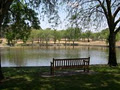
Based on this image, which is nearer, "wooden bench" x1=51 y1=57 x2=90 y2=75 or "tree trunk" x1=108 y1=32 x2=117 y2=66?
"wooden bench" x1=51 y1=57 x2=90 y2=75

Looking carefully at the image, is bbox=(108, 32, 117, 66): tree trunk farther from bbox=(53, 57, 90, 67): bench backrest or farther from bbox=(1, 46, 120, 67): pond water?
bbox=(1, 46, 120, 67): pond water

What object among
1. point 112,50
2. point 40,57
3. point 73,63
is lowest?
point 40,57

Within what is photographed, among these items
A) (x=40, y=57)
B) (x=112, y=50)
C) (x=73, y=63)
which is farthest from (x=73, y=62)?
(x=40, y=57)

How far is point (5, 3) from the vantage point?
8.66m

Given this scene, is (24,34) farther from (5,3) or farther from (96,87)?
(96,87)

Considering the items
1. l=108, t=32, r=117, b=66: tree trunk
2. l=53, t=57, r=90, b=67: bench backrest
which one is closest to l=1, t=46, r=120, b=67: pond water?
l=108, t=32, r=117, b=66: tree trunk

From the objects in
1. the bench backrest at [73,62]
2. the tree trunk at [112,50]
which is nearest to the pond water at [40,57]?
the tree trunk at [112,50]

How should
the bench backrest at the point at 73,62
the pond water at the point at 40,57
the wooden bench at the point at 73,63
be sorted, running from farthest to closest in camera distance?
the pond water at the point at 40,57, the bench backrest at the point at 73,62, the wooden bench at the point at 73,63

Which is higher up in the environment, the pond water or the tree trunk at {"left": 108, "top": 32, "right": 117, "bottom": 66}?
the tree trunk at {"left": 108, "top": 32, "right": 117, "bottom": 66}

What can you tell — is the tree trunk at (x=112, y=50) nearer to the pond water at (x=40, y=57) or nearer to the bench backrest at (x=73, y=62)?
the bench backrest at (x=73, y=62)

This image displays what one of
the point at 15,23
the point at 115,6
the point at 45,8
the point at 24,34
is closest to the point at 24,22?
the point at 15,23

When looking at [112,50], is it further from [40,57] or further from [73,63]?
[40,57]

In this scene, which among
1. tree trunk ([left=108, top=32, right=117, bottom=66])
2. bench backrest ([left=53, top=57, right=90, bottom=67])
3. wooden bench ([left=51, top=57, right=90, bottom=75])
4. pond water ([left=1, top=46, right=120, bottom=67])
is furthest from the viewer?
pond water ([left=1, top=46, right=120, bottom=67])

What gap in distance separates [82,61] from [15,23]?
26.6ft
